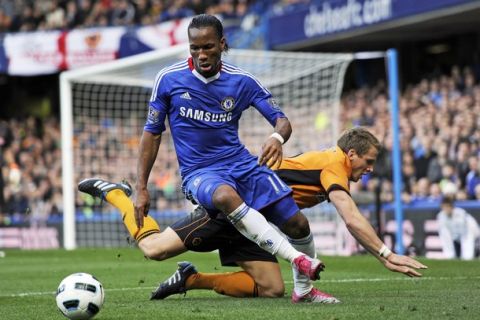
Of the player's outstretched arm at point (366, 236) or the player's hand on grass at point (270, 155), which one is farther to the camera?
the player's hand on grass at point (270, 155)

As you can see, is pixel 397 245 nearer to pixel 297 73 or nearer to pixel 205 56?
pixel 297 73

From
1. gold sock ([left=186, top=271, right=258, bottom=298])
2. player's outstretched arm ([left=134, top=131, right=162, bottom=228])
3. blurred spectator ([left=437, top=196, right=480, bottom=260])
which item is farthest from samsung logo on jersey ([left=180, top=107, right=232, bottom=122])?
blurred spectator ([left=437, top=196, right=480, bottom=260])

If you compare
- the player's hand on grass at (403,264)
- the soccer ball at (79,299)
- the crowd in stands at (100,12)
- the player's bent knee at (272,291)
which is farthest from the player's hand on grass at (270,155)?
the crowd in stands at (100,12)

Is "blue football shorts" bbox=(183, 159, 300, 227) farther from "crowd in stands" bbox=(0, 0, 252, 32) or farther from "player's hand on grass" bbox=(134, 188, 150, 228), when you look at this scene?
"crowd in stands" bbox=(0, 0, 252, 32)

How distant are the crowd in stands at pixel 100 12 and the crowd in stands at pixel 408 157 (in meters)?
4.45

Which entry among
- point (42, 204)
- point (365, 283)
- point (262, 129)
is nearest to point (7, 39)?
point (42, 204)

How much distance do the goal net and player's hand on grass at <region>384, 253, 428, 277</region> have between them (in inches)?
403

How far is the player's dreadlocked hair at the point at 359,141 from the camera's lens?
8359mm

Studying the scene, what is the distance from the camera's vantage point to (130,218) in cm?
920

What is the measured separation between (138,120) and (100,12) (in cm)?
940

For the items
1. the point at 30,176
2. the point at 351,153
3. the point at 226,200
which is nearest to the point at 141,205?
the point at 226,200

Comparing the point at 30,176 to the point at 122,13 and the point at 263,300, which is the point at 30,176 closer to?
the point at 122,13

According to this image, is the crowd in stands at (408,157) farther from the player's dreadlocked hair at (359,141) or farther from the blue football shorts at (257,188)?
the blue football shorts at (257,188)

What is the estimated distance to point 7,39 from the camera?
1201 inches
